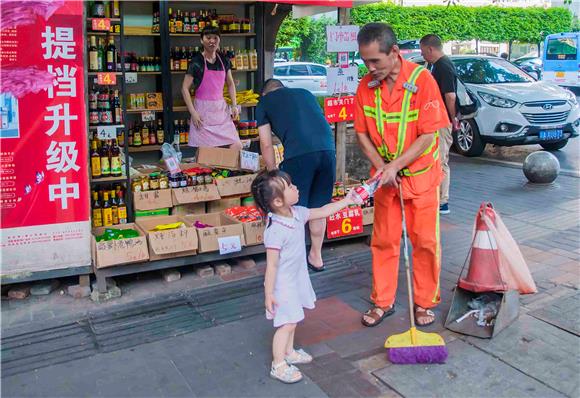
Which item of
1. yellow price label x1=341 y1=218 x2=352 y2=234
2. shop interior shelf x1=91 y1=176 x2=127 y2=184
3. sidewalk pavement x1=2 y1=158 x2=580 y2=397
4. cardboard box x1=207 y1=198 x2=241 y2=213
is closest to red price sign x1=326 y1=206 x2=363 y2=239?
yellow price label x1=341 y1=218 x2=352 y2=234

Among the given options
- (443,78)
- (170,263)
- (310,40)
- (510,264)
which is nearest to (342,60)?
(443,78)

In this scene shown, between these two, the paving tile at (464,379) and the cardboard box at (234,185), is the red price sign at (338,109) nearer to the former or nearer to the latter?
the cardboard box at (234,185)

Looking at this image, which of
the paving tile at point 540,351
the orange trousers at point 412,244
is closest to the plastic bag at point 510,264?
the paving tile at point 540,351

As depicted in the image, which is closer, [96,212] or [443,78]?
[96,212]

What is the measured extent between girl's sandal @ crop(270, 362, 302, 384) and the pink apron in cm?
406

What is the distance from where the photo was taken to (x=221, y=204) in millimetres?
6117

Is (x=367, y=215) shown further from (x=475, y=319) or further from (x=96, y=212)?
(x=96, y=212)

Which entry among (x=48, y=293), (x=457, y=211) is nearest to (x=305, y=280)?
(x=48, y=293)

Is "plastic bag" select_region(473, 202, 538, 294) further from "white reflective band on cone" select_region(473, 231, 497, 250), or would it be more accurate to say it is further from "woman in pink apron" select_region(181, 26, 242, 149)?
"woman in pink apron" select_region(181, 26, 242, 149)

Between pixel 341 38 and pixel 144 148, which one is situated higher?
pixel 341 38

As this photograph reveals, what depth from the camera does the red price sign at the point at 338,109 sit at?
606 centimetres

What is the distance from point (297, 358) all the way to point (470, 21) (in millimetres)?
33014

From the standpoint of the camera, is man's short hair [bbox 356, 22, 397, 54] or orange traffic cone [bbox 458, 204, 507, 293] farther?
orange traffic cone [bbox 458, 204, 507, 293]

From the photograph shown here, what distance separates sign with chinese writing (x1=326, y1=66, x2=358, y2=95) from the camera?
6.07 metres
